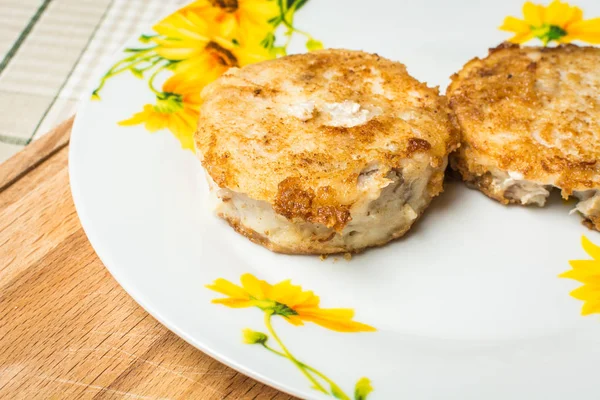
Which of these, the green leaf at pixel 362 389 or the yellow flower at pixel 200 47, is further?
the yellow flower at pixel 200 47

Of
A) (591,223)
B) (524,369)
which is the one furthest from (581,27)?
(524,369)

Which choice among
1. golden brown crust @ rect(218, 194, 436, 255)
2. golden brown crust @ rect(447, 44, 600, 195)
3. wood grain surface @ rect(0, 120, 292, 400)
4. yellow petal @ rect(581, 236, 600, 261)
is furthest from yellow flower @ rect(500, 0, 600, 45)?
wood grain surface @ rect(0, 120, 292, 400)

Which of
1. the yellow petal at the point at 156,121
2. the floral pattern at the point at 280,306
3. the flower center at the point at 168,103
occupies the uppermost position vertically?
the flower center at the point at 168,103

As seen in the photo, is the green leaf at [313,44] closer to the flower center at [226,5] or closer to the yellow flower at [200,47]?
the yellow flower at [200,47]

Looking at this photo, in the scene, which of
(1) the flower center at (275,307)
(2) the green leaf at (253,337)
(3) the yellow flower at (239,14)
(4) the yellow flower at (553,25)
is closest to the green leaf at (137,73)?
(3) the yellow flower at (239,14)

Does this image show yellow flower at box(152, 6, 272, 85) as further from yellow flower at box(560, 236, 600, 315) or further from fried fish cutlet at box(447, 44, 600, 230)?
yellow flower at box(560, 236, 600, 315)

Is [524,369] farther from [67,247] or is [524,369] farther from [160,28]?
[160,28]
